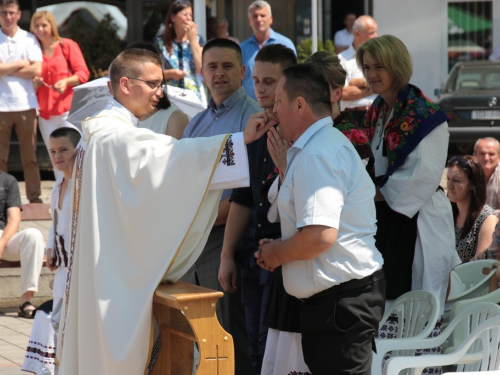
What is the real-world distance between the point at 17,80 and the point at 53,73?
382 millimetres

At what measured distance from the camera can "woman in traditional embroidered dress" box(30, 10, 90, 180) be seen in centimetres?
924

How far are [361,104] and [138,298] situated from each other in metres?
5.37

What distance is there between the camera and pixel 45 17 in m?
9.25

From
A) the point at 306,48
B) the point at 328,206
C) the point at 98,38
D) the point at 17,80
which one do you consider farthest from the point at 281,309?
the point at 98,38

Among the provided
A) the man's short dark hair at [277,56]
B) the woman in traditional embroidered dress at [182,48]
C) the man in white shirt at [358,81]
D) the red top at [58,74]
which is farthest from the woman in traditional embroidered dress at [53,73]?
the man's short dark hair at [277,56]

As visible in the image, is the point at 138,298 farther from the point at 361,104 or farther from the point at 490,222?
the point at 361,104

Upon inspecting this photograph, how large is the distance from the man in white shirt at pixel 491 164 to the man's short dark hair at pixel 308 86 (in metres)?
4.20

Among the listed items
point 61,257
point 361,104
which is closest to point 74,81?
point 361,104

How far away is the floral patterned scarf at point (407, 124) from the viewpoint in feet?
15.7

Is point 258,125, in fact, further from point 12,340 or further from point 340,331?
Answer: point 12,340

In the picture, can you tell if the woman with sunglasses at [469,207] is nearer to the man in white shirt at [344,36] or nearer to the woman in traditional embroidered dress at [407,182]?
the woman in traditional embroidered dress at [407,182]

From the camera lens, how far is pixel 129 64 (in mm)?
4246

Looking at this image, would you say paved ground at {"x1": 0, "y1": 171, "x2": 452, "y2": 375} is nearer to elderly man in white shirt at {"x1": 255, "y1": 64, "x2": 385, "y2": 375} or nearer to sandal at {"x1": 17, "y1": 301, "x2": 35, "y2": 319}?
sandal at {"x1": 17, "y1": 301, "x2": 35, "y2": 319}

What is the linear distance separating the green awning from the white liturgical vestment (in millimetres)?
13382
